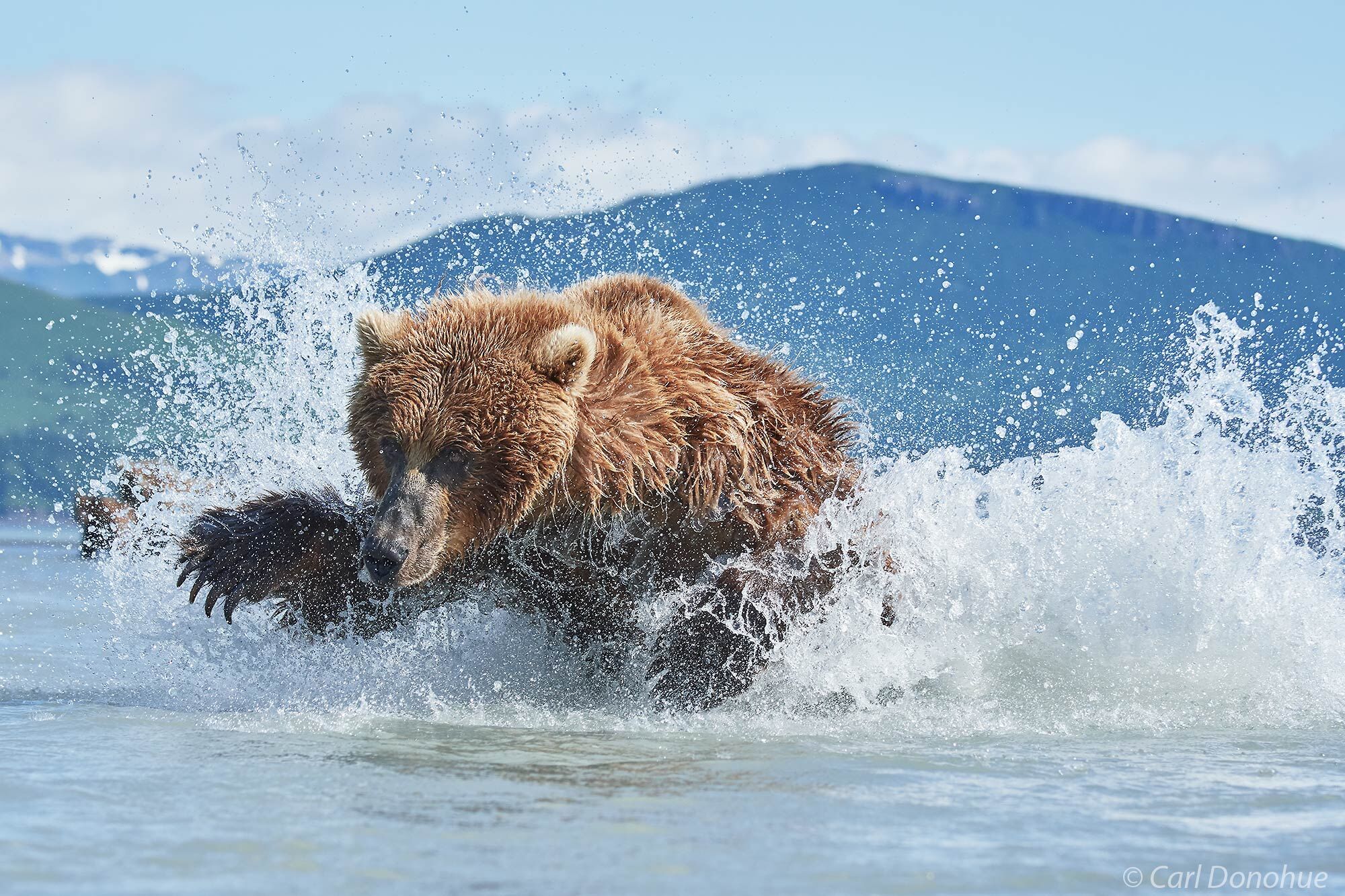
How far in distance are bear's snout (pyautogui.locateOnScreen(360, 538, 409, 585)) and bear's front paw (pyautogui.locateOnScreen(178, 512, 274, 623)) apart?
1.20 m

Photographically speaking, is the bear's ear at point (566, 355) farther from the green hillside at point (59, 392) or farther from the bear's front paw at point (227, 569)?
the green hillside at point (59, 392)

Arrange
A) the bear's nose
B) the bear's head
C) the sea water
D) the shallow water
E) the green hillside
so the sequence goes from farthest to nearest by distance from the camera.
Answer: the green hillside → the bear's head → the bear's nose → the sea water → the shallow water

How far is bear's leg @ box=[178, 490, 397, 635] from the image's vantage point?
543 centimetres

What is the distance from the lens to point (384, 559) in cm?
435

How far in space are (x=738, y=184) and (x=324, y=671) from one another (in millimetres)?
69477

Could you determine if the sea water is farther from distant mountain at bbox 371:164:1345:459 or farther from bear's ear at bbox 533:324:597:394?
distant mountain at bbox 371:164:1345:459

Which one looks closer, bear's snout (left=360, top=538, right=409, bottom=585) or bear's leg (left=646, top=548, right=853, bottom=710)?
bear's snout (left=360, top=538, right=409, bottom=585)

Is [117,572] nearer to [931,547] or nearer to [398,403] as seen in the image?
[398,403]

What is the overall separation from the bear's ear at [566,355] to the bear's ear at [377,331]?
557 millimetres

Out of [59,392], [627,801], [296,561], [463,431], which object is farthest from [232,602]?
[59,392]

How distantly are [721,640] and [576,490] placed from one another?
788mm

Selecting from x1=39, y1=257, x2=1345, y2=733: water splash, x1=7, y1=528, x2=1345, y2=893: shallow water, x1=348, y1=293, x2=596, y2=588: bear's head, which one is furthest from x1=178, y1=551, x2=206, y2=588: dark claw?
x1=348, y1=293, x2=596, y2=588: bear's head

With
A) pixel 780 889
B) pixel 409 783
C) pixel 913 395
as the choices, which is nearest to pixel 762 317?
pixel 409 783

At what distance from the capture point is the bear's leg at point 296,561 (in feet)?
17.8
